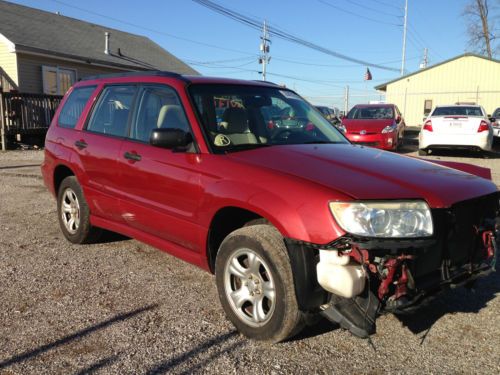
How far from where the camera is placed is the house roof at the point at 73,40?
18.8 meters

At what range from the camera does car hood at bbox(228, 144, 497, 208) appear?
2.79m

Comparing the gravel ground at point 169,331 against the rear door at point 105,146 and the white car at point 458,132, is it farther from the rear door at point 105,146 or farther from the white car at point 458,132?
the white car at point 458,132

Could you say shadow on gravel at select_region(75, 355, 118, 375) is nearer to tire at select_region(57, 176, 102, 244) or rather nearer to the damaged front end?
the damaged front end

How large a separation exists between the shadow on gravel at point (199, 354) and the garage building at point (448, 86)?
32.7 meters

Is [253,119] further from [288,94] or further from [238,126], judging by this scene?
[288,94]

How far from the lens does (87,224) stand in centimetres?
489

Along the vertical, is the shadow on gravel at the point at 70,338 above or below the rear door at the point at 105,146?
below

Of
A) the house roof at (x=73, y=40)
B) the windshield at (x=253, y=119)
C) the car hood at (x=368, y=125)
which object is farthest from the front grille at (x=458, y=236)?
the house roof at (x=73, y=40)

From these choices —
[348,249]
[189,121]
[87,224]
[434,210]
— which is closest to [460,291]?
[434,210]

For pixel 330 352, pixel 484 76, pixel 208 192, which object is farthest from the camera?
pixel 484 76

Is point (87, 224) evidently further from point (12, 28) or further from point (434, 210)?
point (12, 28)

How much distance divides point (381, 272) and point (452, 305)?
150 cm

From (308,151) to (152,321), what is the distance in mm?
1703

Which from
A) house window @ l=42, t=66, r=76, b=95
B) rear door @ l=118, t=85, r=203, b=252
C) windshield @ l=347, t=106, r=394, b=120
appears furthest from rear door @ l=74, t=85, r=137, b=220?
house window @ l=42, t=66, r=76, b=95
